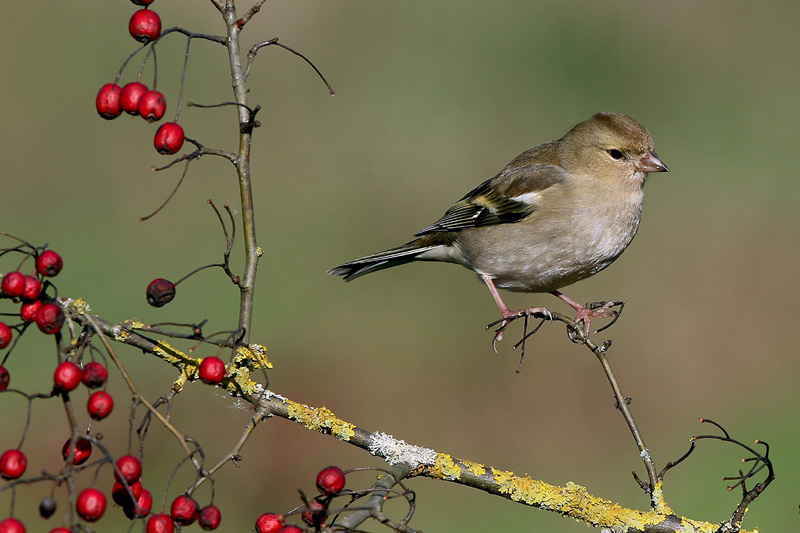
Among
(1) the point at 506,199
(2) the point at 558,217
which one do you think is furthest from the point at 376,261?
(2) the point at 558,217

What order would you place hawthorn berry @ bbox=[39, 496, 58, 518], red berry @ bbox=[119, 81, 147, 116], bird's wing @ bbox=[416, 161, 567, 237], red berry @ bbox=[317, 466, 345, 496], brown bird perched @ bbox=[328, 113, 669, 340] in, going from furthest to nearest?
bird's wing @ bbox=[416, 161, 567, 237] < brown bird perched @ bbox=[328, 113, 669, 340] < red berry @ bbox=[119, 81, 147, 116] < red berry @ bbox=[317, 466, 345, 496] < hawthorn berry @ bbox=[39, 496, 58, 518]

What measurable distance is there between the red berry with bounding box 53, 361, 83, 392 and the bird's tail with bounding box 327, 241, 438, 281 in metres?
2.91

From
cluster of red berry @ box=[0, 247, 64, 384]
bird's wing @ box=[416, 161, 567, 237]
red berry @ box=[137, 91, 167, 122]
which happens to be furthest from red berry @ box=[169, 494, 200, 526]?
bird's wing @ box=[416, 161, 567, 237]

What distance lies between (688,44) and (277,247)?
Result: 695 centimetres

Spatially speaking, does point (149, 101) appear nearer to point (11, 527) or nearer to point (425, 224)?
point (11, 527)

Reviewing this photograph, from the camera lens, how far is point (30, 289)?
86.1 inches

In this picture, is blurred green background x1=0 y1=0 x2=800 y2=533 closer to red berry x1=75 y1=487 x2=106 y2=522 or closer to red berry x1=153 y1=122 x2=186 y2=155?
red berry x1=153 y1=122 x2=186 y2=155

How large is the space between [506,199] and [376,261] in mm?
872

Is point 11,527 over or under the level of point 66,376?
under

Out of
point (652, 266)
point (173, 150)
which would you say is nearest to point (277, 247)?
point (652, 266)

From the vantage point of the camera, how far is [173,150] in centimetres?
258

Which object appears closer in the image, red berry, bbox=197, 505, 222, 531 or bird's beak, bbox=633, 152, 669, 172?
red berry, bbox=197, 505, 222, 531

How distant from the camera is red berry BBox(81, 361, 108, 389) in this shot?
6.99 feet

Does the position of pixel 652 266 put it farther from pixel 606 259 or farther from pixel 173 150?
pixel 173 150
